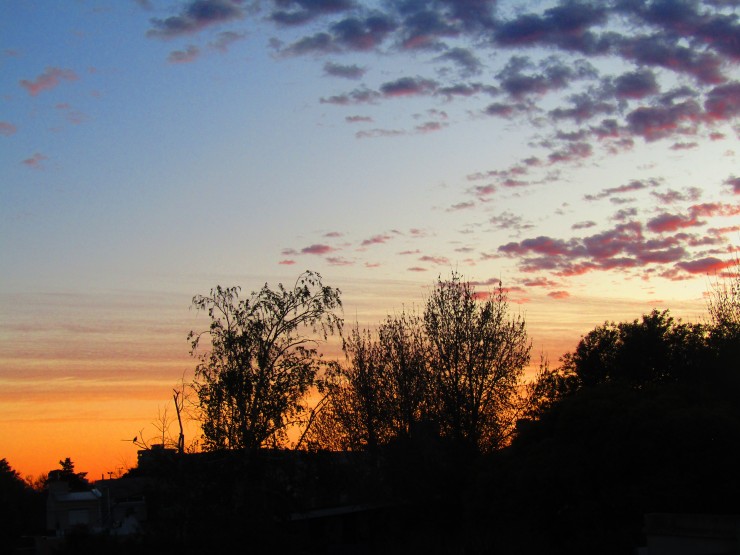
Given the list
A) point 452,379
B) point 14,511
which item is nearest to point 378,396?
point 452,379

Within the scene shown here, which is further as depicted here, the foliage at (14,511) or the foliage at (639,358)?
the foliage at (14,511)

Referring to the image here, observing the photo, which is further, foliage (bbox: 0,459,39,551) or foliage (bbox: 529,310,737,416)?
foliage (bbox: 0,459,39,551)

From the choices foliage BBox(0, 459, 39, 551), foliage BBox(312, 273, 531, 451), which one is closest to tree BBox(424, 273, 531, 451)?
foliage BBox(312, 273, 531, 451)

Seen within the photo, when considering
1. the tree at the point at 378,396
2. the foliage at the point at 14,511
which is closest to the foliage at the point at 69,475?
the foliage at the point at 14,511

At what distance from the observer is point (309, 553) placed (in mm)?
29969

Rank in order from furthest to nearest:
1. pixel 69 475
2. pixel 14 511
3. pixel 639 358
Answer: pixel 69 475, pixel 14 511, pixel 639 358

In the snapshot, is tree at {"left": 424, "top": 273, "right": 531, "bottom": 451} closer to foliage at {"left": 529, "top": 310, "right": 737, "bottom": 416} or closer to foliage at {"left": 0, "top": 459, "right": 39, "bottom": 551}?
foliage at {"left": 529, "top": 310, "right": 737, "bottom": 416}

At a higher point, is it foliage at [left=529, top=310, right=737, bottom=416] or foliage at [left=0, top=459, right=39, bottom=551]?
foliage at [left=529, top=310, right=737, bottom=416]

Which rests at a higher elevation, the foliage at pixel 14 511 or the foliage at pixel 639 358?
the foliage at pixel 639 358

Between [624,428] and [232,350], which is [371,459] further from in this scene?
[624,428]

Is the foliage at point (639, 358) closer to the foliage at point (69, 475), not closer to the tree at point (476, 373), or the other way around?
the tree at point (476, 373)

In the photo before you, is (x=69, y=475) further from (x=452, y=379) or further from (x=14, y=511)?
(x=452, y=379)

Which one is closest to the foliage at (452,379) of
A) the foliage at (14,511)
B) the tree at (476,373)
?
the tree at (476,373)

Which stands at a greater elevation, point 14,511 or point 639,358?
point 639,358
